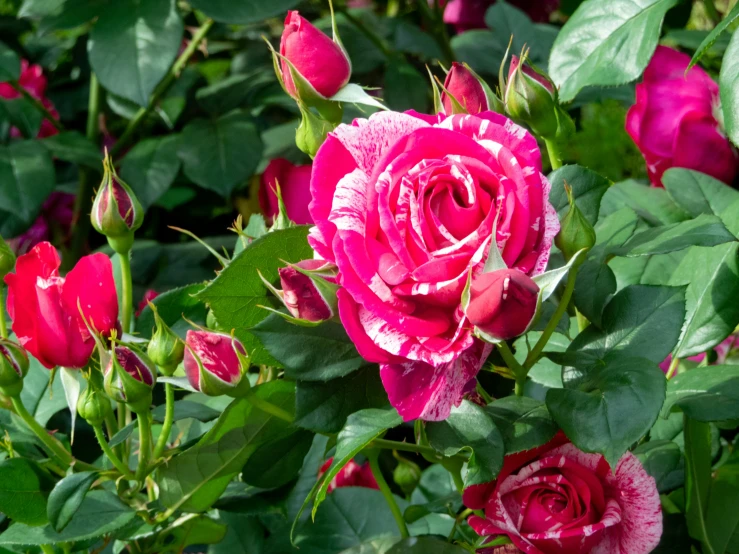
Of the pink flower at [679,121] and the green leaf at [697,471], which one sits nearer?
the green leaf at [697,471]

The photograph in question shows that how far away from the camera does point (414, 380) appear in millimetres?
394

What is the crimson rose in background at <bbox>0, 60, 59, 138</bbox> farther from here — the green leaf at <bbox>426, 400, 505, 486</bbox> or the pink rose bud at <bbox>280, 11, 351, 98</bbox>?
the green leaf at <bbox>426, 400, 505, 486</bbox>

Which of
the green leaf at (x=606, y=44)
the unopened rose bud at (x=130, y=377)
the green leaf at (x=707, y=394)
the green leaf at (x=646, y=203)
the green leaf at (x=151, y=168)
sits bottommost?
the green leaf at (x=151, y=168)

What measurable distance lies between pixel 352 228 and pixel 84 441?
17.8 inches

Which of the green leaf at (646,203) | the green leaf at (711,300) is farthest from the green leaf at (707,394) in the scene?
the green leaf at (646,203)

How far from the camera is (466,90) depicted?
0.47 m

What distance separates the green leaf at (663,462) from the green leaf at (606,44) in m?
0.24

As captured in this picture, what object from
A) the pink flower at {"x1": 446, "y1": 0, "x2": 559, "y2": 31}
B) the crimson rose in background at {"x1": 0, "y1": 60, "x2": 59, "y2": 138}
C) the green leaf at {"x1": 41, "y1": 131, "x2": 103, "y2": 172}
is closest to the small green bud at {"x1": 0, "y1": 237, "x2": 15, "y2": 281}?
the green leaf at {"x1": 41, "y1": 131, "x2": 103, "y2": 172}

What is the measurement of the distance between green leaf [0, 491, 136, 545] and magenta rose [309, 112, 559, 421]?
22 cm

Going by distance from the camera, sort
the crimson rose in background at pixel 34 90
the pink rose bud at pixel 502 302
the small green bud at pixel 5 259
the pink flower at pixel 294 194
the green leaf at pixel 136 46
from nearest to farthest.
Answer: the pink rose bud at pixel 502 302 → the small green bud at pixel 5 259 → the pink flower at pixel 294 194 → the green leaf at pixel 136 46 → the crimson rose in background at pixel 34 90

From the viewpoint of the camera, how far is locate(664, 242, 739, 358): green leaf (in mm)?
516

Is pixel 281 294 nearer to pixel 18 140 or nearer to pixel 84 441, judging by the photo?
pixel 84 441

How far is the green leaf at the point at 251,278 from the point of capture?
0.44m

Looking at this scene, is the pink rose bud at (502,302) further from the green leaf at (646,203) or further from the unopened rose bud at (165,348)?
the green leaf at (646,203)
